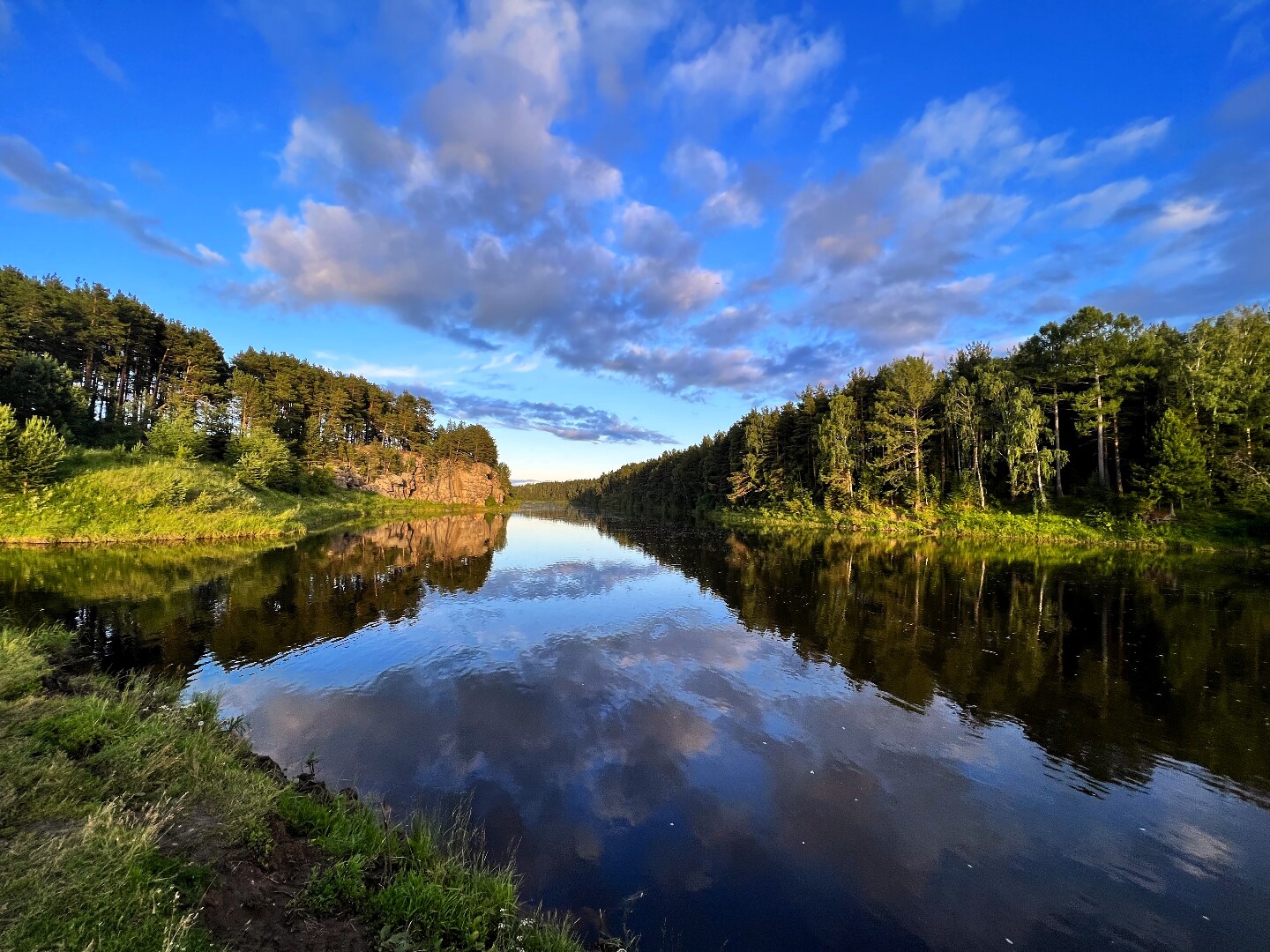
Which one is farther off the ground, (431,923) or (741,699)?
(431,923)

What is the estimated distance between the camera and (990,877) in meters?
7.00

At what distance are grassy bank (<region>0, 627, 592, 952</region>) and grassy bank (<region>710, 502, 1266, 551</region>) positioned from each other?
54.0 m

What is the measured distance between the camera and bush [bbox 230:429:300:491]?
184 ft

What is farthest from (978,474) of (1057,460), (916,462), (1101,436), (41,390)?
(41,390)

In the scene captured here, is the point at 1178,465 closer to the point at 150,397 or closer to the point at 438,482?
the point at 150,397

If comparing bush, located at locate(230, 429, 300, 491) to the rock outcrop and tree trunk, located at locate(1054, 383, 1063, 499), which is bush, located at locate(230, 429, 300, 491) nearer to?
the rock outcrop

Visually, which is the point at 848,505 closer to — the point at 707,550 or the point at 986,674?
the point at 707,550

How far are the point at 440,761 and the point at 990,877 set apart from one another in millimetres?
9199

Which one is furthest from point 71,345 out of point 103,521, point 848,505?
point 848,505

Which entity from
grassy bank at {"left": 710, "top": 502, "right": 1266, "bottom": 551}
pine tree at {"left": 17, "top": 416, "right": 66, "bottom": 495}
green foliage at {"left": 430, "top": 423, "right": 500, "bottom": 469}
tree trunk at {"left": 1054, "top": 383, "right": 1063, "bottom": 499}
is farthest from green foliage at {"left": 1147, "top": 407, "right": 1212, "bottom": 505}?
green foliage at {"left": 430, "top": 423, "right": 500, "bottom": 469}

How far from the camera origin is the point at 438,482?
121m

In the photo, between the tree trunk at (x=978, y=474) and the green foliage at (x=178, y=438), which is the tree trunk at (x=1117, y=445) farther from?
the green foliage at (x=178, y=438)

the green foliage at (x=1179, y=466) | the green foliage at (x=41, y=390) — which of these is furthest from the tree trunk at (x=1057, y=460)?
the green foliage at (x=41, y=390)

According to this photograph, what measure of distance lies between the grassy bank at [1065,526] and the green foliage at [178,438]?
229 feet
